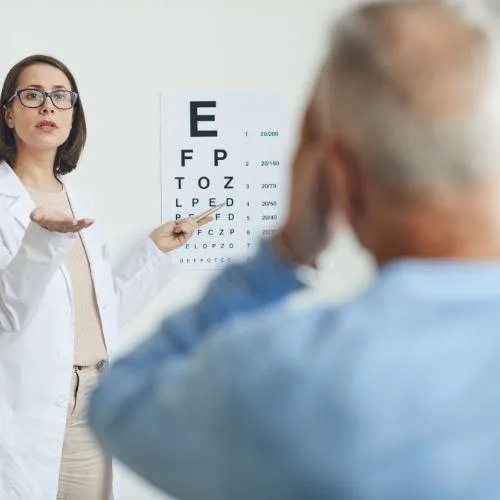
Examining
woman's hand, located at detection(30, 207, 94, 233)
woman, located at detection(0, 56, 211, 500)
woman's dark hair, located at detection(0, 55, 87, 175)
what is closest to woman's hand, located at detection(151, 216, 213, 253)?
woman, located at detection(0, 56, 211, 500)

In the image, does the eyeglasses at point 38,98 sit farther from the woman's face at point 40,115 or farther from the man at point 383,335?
the man at point 383,335

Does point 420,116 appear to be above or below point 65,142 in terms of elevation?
above

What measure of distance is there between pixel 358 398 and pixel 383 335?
0.12 ft

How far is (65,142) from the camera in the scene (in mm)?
2695

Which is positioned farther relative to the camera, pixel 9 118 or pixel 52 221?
pixel 9 118

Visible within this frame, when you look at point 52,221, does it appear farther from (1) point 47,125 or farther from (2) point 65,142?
(2) point 65,142

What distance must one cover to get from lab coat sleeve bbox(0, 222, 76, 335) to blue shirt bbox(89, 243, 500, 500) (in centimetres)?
171

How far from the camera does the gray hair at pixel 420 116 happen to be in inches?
20.3

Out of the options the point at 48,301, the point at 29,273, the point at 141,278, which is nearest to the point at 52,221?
the point at 29,273

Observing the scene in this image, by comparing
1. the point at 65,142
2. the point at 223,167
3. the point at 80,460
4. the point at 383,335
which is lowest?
the point at 80,460

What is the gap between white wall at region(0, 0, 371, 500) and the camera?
3.03 m

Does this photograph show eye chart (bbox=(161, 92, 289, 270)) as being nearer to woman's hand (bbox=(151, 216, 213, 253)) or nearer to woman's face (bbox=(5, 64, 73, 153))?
woman's hand (bbox=(151, 216, 213, 253))

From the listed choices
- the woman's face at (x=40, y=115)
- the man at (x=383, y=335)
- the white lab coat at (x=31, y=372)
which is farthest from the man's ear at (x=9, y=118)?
the man at (x=383, y=335)

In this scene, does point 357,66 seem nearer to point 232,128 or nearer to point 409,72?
point 409,72
